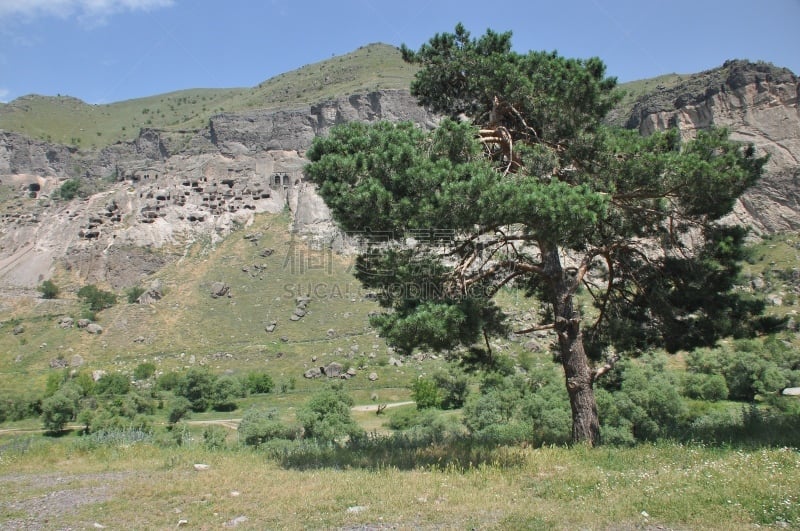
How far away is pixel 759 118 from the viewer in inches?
2375

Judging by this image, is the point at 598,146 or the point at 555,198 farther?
the point at 598,146

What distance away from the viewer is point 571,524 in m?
5.13

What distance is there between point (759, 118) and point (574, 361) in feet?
220

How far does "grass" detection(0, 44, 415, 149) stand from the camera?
9194cm

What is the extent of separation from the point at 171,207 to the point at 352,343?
33.6 metres

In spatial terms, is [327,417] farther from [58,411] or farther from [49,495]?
[49,495]

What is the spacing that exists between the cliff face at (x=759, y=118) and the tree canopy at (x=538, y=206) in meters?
54.9

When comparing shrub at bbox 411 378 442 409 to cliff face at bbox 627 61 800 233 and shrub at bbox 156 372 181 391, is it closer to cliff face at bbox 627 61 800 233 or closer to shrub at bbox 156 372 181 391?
shrub at bbox 156 372 181 391

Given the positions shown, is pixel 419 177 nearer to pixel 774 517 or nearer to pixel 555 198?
pixel 555 198

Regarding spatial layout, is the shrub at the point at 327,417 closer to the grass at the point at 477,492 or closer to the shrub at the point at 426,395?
the shrub at the point at 426,395

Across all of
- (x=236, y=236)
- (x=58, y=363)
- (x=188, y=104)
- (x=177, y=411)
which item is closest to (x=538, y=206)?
(x=177, y=411)

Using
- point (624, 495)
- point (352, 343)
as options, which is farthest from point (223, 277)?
point (624, 495)

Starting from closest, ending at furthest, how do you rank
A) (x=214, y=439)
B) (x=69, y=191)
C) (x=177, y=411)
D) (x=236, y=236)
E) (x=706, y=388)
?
(x=214, y=439) → (x=706, y=388) → (x=177, y=411) → (x=236, y=236) → (x=69, y=191)

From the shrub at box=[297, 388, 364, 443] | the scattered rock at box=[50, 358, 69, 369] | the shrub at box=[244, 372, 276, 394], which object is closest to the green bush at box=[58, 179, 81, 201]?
the scattered rock at box=[50, 358, 69, 369]
